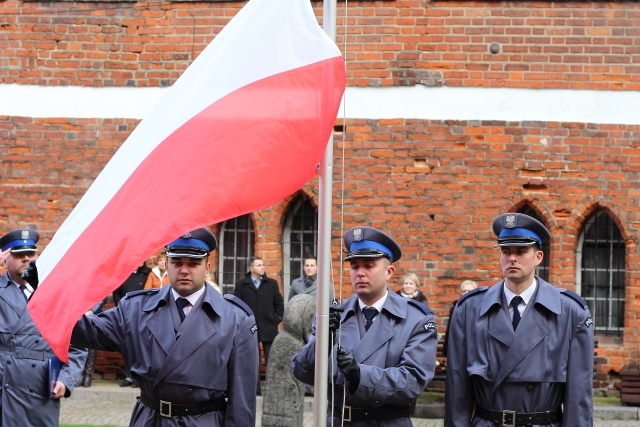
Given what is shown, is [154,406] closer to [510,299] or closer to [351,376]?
[351,376]

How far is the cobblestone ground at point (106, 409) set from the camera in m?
13.9

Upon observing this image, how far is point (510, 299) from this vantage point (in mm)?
7031

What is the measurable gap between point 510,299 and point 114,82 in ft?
34.2

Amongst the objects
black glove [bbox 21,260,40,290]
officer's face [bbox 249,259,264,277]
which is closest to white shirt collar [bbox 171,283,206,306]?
black glove [bbox 21,260,40,290]

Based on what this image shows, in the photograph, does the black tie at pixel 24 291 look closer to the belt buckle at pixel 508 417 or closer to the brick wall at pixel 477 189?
the belt buckle at pixel 508 417

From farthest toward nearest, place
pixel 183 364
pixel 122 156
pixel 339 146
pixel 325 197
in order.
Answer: pixel 339 146, pixel 183 364, pixel 122 156, pixel 325 197

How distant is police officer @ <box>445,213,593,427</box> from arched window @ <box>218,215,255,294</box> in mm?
9818

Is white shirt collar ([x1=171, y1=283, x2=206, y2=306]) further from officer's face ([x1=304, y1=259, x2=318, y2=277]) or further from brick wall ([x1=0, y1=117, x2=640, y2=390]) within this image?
brick wall ([x1=0, y1=117, x2=640, y2=390])

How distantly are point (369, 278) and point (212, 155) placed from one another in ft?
4.48

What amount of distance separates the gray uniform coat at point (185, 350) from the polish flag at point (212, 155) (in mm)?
879

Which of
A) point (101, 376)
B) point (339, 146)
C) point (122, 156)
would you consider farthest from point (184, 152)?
point (101, 376)

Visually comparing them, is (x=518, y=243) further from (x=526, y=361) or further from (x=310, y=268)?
(x=310, y=268)

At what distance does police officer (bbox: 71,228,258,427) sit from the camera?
22.7 ft

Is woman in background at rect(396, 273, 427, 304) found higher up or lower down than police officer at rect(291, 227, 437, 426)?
higher up
